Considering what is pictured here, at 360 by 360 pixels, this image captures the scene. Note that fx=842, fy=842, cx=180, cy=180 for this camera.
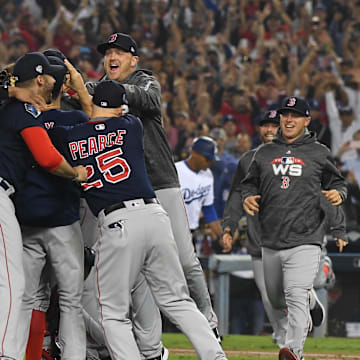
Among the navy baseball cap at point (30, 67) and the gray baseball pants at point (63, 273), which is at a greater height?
the navy baseball cap at point (30, 67)

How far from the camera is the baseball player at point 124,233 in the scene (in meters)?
4.62

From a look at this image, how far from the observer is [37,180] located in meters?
4.91

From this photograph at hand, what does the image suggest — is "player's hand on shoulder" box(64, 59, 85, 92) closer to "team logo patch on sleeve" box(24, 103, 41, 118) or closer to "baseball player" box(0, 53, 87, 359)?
"baseball player" box(0, 53, 87, 359)

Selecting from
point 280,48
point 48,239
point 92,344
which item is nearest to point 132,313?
point 92,344

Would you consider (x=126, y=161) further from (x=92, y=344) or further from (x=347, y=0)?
(x=347, y=0)

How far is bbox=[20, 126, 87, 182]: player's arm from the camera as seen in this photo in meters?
4.61

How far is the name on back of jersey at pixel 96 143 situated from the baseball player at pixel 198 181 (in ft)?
12.0

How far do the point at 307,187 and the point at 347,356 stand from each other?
161cm

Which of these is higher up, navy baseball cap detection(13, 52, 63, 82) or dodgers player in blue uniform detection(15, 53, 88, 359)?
navy baseball cap detection(13, 52, 63, 82)

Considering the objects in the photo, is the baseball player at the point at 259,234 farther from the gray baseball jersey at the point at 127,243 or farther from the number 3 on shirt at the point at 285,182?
the gray baseball jersey at the point at 127,243

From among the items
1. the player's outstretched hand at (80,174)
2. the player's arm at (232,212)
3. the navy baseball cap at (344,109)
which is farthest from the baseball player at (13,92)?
the navy baseball cap at (344,109)

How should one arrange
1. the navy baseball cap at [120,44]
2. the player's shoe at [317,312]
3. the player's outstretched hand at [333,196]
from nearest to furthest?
1. the navy baseball cap at [120,44]
2. the player's outstretched hand at [333,196]
3. the player's shoe at [317,312]

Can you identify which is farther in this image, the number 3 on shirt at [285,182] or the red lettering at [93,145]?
the number 3 on shirt at [285,182]

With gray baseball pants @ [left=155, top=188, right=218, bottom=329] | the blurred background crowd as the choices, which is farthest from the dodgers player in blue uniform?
the blurred background crowd
